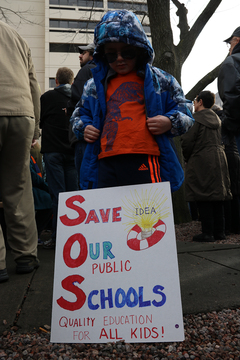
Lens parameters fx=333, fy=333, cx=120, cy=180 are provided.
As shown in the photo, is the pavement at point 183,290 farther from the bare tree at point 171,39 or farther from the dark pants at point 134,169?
the bare tree at point 171,39

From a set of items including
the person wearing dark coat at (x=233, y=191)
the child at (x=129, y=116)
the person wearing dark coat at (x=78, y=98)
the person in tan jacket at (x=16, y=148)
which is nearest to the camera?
the child at (x=129, y=116)

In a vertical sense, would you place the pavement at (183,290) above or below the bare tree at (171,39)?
below

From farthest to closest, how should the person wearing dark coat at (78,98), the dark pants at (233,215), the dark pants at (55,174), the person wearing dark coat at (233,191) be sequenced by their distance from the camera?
1. the dark pants at (233,215)
2. the person wearing dark coat at (233,191)
3. the dark pants at (55,174)
4. the person wearing dark coat at (78,98)

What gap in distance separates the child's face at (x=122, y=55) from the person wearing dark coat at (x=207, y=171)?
243cm

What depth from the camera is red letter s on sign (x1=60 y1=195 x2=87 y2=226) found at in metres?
→ 1.73

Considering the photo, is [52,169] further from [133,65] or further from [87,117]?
[133,65]

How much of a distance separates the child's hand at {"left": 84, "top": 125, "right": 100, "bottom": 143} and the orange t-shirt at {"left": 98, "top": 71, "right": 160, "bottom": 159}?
38 mm

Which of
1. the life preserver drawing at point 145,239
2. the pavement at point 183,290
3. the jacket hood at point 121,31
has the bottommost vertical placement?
the pavement at point 183,290

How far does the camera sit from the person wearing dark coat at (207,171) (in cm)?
411

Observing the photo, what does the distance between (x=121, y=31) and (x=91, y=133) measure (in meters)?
0.58

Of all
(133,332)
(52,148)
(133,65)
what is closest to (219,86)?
(133,65)

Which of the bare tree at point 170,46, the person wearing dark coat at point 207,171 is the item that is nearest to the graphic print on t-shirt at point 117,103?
the person wearing dark coat at point 207,171

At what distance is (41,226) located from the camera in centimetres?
430

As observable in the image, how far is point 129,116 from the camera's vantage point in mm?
1863
